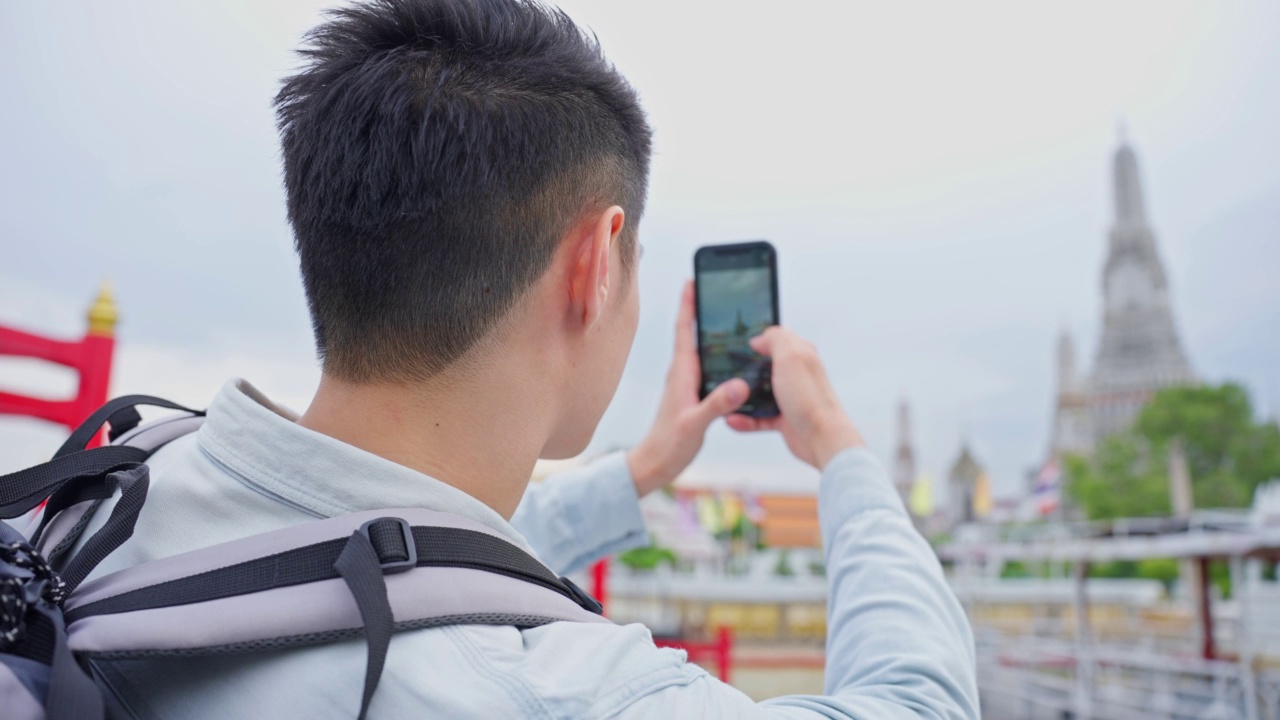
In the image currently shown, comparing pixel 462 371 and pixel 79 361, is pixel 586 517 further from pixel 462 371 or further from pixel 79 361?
pixel 79 361

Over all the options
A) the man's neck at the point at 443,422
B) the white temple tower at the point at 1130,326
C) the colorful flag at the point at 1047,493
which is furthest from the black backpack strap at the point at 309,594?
the white temple tower at the point at 1130,326

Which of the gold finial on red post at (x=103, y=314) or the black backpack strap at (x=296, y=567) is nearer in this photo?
the black backpack strap at (x=296, y=567)

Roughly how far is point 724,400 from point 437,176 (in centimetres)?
58

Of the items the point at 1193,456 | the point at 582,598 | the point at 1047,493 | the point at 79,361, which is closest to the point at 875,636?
the point at 582,598

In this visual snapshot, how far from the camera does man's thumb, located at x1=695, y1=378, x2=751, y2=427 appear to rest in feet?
Answer: 3.87

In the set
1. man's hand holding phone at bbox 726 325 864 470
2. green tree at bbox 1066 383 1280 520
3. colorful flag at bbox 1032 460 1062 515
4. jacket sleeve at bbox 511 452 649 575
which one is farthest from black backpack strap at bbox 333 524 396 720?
green tree at bbox 1066 383 1280 520

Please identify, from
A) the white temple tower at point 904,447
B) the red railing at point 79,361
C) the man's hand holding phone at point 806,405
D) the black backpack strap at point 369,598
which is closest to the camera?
the black backpack strap at point 369,598

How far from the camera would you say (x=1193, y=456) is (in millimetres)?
28203

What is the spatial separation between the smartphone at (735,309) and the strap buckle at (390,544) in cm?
68

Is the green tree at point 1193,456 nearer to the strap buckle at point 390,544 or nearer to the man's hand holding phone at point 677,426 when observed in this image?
the man's hand holding phone at point 677,426

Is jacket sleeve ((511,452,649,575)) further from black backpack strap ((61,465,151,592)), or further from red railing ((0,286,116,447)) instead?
red railing ((0,286,116,447))

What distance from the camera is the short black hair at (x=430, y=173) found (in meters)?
0.70

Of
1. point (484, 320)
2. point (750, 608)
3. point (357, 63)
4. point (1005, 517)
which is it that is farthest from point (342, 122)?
point (1005, 517)

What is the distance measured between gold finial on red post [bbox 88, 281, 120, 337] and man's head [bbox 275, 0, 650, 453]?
191cm
